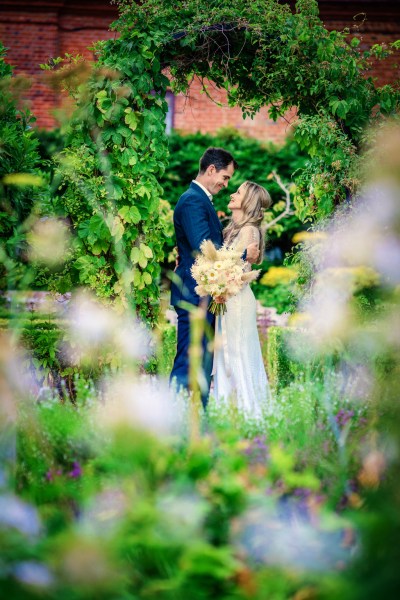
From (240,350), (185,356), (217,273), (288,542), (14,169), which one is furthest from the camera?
(240,350)

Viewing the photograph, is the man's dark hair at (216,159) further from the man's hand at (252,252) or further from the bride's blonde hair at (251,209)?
the man's hand at (252,252)

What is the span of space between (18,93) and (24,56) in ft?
21.9

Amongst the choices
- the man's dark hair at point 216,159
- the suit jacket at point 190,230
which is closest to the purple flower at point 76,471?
the suit jacket at point 190,230

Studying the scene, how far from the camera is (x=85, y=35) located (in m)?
11.5

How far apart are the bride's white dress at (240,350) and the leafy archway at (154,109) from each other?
23.7 inches

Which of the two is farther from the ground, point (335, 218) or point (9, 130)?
point (9, 130)

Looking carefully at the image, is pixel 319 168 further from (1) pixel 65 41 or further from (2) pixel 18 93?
(1) pixel 65 41

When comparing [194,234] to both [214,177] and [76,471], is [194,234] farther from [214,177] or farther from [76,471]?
[76,471]

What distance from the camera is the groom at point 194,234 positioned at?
4867mm

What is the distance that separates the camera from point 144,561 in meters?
2.10

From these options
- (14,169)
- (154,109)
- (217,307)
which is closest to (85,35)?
(154,109)

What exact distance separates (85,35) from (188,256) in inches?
308

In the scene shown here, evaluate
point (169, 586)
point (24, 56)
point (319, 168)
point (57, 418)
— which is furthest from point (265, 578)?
point (24, 56)

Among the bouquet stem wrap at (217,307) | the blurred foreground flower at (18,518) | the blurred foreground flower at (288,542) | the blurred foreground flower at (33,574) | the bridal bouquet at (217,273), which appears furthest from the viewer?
the bouquet stem wrap at (217,307)
